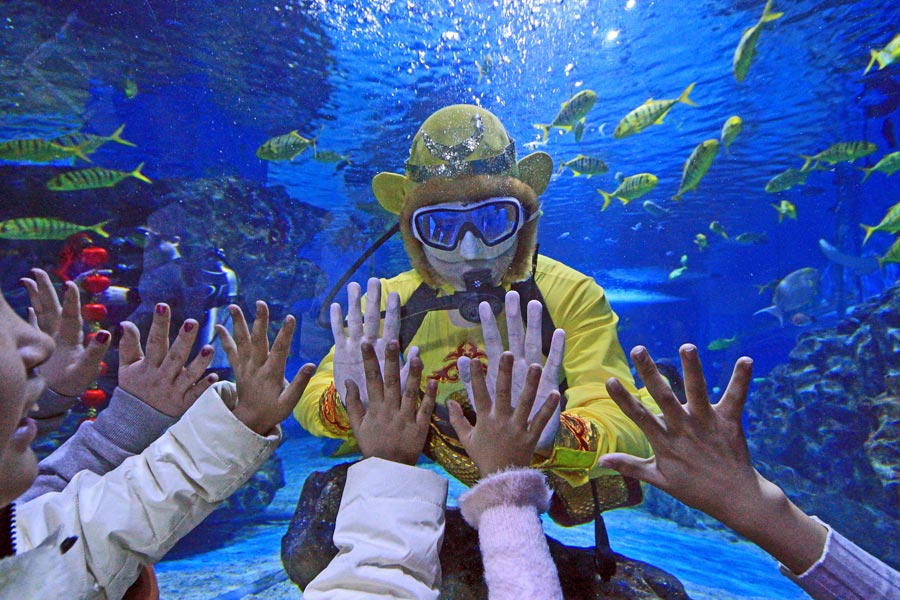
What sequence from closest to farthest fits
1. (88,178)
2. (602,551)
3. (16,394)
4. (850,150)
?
(16,394)
(602,551)
(88,178)
(850,150)

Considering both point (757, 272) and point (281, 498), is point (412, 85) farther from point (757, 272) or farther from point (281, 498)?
point (757, 272)

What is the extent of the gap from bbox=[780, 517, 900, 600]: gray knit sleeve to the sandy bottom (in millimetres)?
3894

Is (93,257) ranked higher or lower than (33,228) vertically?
lower

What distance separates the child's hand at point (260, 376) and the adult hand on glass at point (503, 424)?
1.98 feet

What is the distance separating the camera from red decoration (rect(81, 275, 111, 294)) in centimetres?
491

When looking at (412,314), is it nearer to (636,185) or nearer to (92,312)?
(92,312)

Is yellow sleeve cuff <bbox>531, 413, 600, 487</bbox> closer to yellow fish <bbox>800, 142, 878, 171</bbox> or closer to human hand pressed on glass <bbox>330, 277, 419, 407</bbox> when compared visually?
human hand pressed on glass <bbox>330, 277, 419, 407</bbox>

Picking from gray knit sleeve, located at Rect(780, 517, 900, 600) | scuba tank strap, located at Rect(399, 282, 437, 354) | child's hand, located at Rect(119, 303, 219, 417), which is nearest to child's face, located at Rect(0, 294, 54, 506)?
child's hand, located at Rect(119, 303, 219, 417)

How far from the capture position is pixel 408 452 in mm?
1467

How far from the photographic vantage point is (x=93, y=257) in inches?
210

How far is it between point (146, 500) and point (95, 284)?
470cm

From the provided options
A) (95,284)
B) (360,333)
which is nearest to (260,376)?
(360,333)

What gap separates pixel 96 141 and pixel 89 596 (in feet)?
23.4

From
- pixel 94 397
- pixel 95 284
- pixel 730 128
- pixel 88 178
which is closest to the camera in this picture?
pixel 94 397
